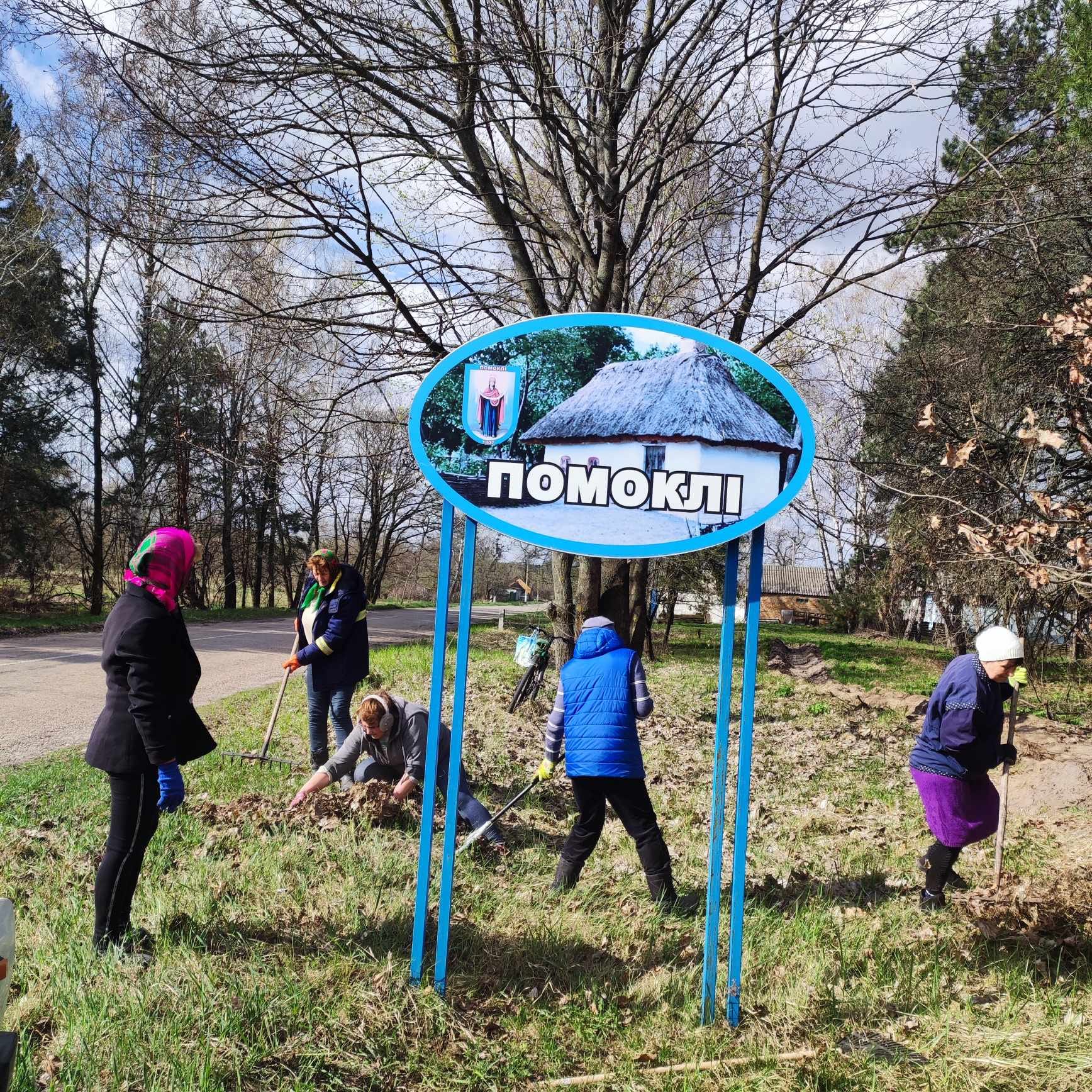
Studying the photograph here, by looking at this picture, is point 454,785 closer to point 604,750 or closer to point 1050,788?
point 604,750

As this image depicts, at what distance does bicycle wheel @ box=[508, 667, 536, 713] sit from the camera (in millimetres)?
10367

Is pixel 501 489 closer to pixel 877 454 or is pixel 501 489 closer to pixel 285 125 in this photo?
pixel 285 125

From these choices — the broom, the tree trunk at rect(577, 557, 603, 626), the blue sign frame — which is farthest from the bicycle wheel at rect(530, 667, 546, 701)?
the blue sign frame

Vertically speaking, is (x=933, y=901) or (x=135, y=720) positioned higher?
(x=135, y=720)

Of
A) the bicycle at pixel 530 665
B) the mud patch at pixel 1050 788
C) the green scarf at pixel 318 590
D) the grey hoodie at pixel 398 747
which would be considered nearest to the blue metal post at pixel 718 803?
the grey hoodie at pixel 398 747

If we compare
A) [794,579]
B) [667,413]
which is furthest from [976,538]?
[794,579]

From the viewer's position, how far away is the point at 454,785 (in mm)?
3766

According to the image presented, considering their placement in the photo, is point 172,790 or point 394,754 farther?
point 394,754

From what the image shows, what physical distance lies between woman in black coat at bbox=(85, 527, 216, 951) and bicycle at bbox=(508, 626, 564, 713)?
6.56 meters

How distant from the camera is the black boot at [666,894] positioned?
4.69 m

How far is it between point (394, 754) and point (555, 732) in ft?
5.13

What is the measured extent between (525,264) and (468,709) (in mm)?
5809

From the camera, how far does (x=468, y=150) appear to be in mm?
10086

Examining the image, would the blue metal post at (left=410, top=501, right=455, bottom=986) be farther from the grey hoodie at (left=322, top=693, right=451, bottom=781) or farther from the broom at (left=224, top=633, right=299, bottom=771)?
the broom at (left=224, top=633, right=299, bottom=771)
